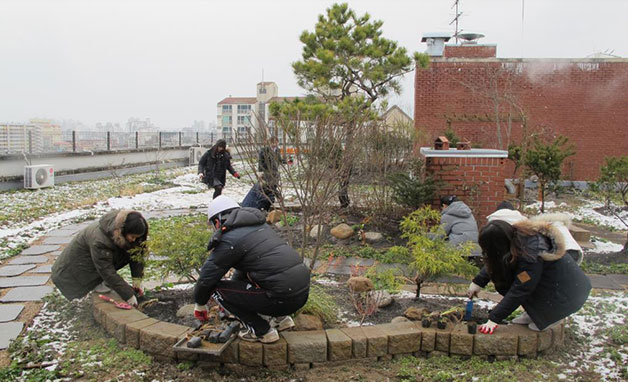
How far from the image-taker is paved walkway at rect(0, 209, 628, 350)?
4.16 metres

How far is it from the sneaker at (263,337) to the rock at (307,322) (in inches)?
13.2

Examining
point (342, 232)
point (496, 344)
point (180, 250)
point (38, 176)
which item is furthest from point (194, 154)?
A: point (496, 344)

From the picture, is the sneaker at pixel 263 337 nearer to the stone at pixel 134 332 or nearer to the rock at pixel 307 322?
the rock at pixel 307 322

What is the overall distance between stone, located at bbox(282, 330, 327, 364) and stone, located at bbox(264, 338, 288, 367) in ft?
0.11

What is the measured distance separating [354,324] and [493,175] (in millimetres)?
3804

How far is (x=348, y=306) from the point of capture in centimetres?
436

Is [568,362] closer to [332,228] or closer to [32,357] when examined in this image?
[32,357]

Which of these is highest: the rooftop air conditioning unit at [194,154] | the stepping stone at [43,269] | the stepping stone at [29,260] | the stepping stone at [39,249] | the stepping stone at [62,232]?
the rooftop air conditioning unit at [194,154]

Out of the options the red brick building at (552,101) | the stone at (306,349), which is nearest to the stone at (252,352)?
the stone at (306,349)

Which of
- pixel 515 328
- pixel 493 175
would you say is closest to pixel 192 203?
pixel 493 175

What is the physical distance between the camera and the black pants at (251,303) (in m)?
3.29

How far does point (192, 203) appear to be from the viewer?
11.0 metres

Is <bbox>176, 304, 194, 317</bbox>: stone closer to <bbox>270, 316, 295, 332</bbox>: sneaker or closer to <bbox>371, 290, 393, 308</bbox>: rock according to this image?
<bbox>270, 316, 295, 332</bbox>: sneaker

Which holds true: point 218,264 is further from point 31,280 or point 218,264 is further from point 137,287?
point 31,280
